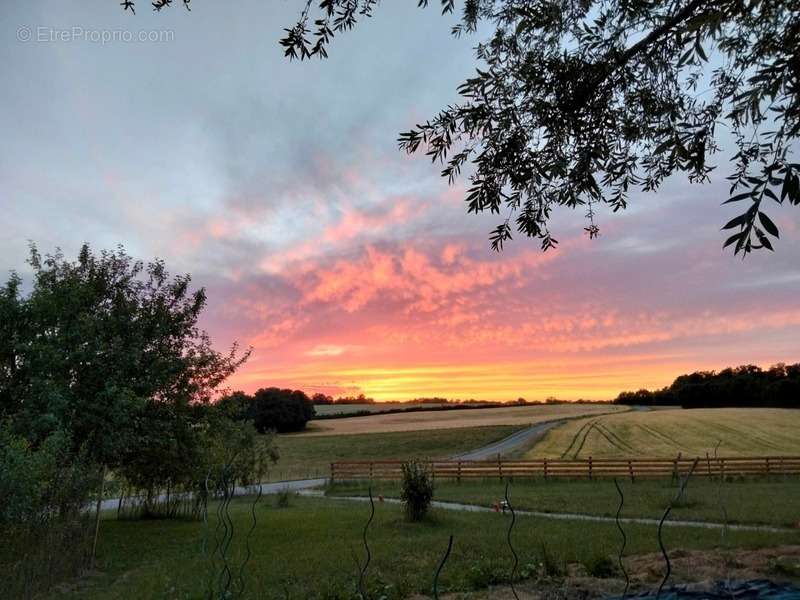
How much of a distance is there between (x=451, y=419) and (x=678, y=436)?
3581cm

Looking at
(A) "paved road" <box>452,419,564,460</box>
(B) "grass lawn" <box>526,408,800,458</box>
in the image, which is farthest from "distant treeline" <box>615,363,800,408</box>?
(A) "paved road" <box>452,419,564,460</box>

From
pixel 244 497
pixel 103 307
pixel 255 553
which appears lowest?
pixel 244 497

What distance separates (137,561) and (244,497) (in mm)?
17037

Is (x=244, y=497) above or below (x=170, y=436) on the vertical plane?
below

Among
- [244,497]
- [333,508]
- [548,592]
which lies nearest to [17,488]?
[548,592]

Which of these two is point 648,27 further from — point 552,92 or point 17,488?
point 17,488

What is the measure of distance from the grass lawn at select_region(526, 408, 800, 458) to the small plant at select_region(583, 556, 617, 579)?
107 feet

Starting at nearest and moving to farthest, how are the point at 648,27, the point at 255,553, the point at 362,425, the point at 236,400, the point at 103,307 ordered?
the point at 648,27 < the point at 255,553 < the point at 103,307 < the point at 236,400 < the point at 362,425

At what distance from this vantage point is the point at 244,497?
2889cm

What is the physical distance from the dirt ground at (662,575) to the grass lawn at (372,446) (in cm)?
3324

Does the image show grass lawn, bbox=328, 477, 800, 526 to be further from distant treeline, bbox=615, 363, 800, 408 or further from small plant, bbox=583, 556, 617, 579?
distant treeline, bbox=615, 363, 800, 408

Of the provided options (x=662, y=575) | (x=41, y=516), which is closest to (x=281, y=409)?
(x=41, y=516)

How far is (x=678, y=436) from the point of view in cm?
4662

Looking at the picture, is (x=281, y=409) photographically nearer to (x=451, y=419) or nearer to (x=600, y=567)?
(x=451, y=419)
